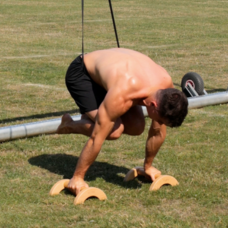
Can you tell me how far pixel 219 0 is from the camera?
30.8 meters

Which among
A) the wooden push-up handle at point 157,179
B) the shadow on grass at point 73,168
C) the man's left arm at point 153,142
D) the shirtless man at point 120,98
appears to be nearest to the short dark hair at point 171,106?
the shirtless man at point 120,98

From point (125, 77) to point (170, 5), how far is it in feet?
77.2

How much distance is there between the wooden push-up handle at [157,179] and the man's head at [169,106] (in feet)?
2.71

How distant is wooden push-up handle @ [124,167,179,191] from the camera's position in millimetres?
4930

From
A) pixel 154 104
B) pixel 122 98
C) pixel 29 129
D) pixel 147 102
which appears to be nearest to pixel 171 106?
pixel 154 104

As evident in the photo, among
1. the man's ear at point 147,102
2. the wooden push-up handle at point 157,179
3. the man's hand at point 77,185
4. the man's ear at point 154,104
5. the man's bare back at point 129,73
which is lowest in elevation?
the wooden push-up handle at point 157,179

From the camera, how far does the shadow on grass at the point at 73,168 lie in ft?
17.2

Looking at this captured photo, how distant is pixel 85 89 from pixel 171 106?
116 centimetres

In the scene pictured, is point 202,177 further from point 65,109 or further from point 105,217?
point 65,109

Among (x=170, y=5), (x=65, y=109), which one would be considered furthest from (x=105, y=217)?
(x=170, y=5)

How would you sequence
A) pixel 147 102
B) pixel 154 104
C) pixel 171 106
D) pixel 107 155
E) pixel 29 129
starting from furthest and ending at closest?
1. pixel 29 129
2. pixel 107 155
3. pixel 147 102
4. pixel 154 104
5. pixel 171 106

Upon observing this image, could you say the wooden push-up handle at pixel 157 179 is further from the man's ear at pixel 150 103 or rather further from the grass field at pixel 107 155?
the man's ear at pixel 150 103

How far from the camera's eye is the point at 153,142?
16.4 ft

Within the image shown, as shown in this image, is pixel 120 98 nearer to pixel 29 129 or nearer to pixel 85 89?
pixel 85 89
